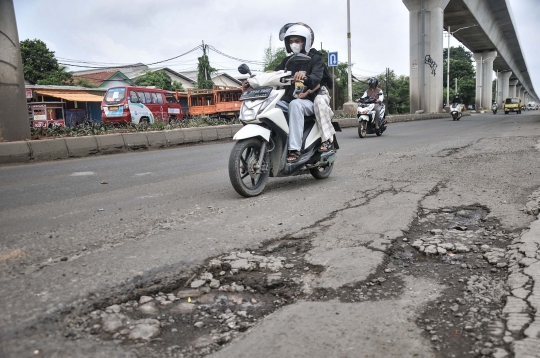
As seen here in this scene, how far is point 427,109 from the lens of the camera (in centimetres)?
3216

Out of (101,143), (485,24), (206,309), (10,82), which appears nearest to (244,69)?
(206,309)

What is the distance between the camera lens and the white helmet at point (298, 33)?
16.9 ft

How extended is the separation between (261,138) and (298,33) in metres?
1.41

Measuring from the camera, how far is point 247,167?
4.45 meters

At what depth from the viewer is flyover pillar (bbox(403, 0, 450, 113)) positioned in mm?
30781

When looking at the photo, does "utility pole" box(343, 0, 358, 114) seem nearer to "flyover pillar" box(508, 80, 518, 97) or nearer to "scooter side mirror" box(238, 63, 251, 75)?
"scooter side mirror" box(238, 63, 251, 75)

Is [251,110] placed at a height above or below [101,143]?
above

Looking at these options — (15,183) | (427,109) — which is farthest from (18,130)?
(427,109)

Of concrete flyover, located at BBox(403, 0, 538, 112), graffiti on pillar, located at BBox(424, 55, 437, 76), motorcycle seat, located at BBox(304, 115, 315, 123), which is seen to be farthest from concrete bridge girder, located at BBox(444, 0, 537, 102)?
motorcycle seat, located at BBox(304, 115, 315, 123)

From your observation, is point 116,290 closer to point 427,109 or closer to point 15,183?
point 15,183

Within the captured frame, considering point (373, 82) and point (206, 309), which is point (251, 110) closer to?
point (206, 309)

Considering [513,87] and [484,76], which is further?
[513,87]

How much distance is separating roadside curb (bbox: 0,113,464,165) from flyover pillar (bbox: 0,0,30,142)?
A: 749mm

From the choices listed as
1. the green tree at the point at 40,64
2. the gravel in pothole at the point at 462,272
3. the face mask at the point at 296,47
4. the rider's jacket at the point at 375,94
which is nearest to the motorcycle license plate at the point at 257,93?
the face mask at the point at 296,47
